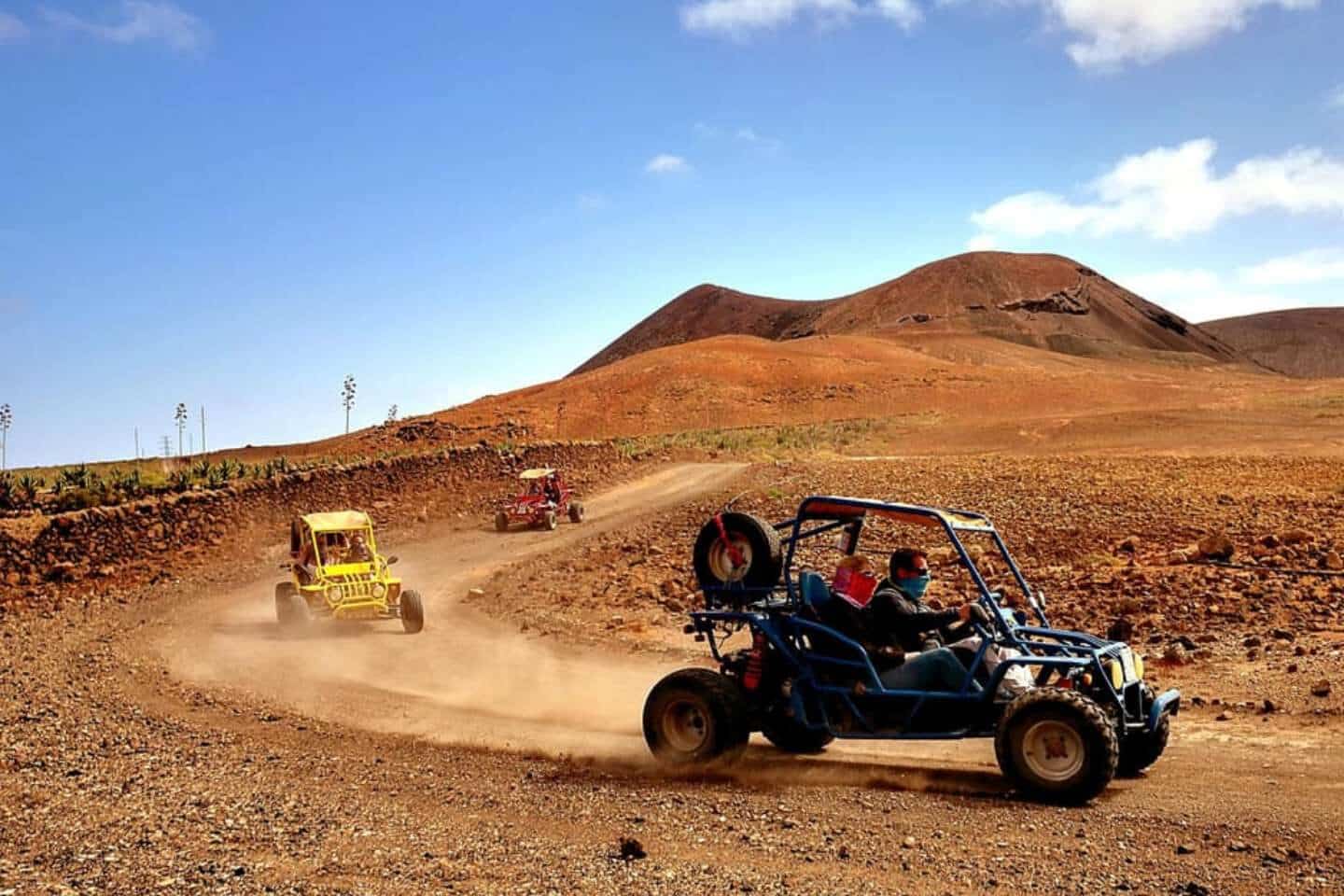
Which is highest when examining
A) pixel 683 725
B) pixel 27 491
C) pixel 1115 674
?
pixel 27 491

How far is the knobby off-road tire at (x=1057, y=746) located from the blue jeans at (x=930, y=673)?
24.1 inches

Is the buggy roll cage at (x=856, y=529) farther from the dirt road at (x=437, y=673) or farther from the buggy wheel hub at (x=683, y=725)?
the dirt road at (x=437, y=673)

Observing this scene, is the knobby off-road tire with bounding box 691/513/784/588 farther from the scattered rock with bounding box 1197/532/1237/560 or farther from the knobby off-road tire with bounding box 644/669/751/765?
the scattered rock with bounding box 1197/532/1237/560

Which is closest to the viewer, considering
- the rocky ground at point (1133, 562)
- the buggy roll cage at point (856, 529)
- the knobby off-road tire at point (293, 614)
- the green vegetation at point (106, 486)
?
the buggy roll cage at point (856, 529)

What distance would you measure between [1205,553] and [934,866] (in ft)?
45.4

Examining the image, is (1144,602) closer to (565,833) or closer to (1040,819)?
(1040,819)

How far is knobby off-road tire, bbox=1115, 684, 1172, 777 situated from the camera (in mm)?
8633

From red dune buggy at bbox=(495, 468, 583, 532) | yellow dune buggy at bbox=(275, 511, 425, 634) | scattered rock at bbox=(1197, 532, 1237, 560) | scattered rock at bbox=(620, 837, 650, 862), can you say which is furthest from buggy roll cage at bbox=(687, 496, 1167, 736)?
red dune buggy at bbox=(495, 468, 583, 532)

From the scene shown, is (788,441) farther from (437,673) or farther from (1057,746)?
(1057,746)

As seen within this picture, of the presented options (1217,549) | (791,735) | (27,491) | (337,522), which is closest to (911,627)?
(791,735)

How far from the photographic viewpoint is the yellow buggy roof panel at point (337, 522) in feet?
64.2

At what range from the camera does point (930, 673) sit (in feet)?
29.0

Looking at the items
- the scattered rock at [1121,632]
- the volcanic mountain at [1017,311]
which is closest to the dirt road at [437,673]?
the scattered rock at [1121,632]

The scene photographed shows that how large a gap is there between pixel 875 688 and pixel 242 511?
77.9ft
